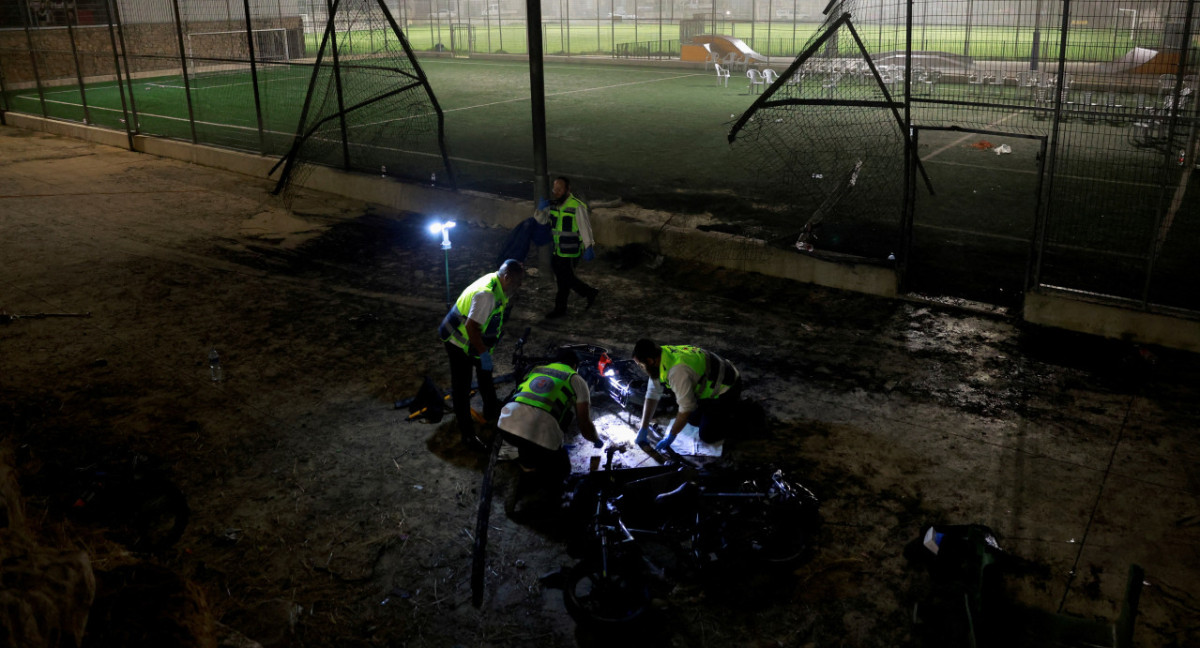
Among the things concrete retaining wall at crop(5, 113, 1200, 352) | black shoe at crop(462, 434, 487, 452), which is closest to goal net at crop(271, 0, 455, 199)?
concrete retaining wall at crop(5, 113, 1200, 352)

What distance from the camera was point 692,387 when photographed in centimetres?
720

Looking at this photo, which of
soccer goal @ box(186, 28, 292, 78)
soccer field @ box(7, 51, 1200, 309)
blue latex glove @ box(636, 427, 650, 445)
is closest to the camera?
blue latex glove @ box(636, 427, 650, 445)

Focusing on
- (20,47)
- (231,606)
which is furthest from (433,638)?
(20,47)

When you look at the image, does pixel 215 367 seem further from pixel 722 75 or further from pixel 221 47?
pixel 221 47

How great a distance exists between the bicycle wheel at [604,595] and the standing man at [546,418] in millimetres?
1249

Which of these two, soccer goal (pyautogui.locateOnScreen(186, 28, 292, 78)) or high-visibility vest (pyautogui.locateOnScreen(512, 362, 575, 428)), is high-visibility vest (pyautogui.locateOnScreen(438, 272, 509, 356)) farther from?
soccer goal (pyautogui.locateOnScreen(186, 28, 292, 78))

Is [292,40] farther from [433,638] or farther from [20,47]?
[433,638]

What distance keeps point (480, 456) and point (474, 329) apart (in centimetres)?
109

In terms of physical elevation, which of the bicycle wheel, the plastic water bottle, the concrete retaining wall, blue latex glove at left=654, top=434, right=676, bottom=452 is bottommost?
the bicycle wheel

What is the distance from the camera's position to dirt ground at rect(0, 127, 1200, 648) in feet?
18.6

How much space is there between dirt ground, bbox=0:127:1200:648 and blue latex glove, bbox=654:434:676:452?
1.67 feet

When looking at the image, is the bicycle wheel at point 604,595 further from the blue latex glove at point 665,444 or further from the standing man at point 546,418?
the blue latex glove at point 665,444

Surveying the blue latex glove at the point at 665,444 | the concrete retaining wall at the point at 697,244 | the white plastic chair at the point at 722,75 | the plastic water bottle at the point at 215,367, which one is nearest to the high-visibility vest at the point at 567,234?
the concrete retaining wall at the point at 697,244

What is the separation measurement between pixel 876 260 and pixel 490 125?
43.4 feet
